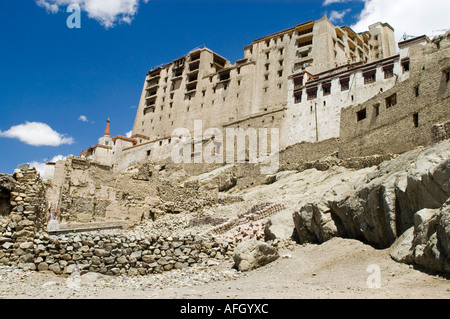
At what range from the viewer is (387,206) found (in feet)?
29.9

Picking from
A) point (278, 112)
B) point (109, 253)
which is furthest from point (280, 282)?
point (278, 112)

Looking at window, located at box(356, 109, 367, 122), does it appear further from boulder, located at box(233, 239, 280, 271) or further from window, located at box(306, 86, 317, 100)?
boulder, located at box(233, 239, 280, 271)

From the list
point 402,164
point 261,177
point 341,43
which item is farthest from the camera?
point 341,43

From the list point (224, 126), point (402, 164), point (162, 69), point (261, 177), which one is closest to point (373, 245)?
point (402, 164)

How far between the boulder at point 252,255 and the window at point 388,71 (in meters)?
33.3

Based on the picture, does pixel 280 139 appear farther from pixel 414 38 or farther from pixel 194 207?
pixel 194 207

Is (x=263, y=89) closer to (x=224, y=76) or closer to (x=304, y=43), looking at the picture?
(x=304, y=43)

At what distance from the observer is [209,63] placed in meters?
65.9

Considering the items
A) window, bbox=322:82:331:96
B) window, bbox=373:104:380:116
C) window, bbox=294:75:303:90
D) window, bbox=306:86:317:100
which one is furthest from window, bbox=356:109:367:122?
window, bbox=294:75:303:90

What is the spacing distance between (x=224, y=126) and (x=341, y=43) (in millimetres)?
19812

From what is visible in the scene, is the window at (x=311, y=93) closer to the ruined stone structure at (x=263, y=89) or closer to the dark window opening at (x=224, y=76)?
the ruined stone structure at (x=263, y=89)

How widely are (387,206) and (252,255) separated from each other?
3.44m

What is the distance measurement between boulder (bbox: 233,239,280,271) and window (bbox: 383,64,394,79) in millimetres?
33330
